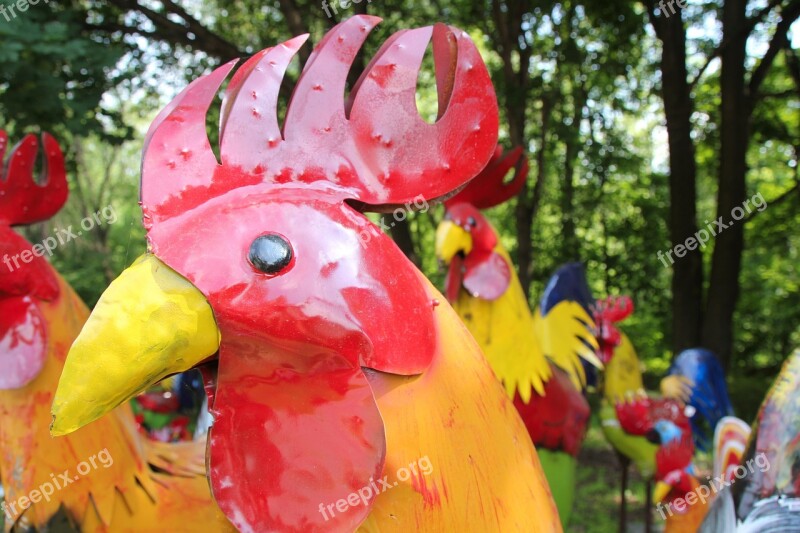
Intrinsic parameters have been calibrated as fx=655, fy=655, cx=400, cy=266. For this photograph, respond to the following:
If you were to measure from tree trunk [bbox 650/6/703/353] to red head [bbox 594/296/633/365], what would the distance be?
260cm

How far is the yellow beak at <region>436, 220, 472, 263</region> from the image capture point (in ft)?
10.6

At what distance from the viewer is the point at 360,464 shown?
969mm

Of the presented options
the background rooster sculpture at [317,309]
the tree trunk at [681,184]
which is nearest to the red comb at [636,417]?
the background rooster sculpture at [317,309]

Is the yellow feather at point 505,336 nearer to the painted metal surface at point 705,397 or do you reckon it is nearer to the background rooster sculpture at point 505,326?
the background rooster sculpture at point 505,326

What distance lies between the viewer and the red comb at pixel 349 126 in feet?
3.49

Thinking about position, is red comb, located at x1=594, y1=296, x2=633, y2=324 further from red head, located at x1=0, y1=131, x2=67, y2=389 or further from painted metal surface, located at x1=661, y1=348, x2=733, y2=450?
red head, located at x1=0, y1=131, x2=67, y2=389

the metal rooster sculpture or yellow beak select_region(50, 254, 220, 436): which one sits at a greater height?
yellow beak select_region(50, 254, 220, 436)

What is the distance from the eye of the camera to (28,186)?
96.3 inches

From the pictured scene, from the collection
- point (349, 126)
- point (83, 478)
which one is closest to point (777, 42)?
point (349, 126)

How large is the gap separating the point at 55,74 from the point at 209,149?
4.42 metres

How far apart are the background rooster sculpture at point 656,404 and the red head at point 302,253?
326cm

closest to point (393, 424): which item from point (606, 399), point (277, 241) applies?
point (277, 241)

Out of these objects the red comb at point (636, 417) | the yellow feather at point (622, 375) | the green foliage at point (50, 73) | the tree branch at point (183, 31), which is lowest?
the yellow feather at point (622, 375)

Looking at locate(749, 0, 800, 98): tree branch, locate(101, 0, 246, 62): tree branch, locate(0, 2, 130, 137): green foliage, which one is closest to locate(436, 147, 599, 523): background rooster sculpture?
locate(0, 2, 130, 137): green foliage
